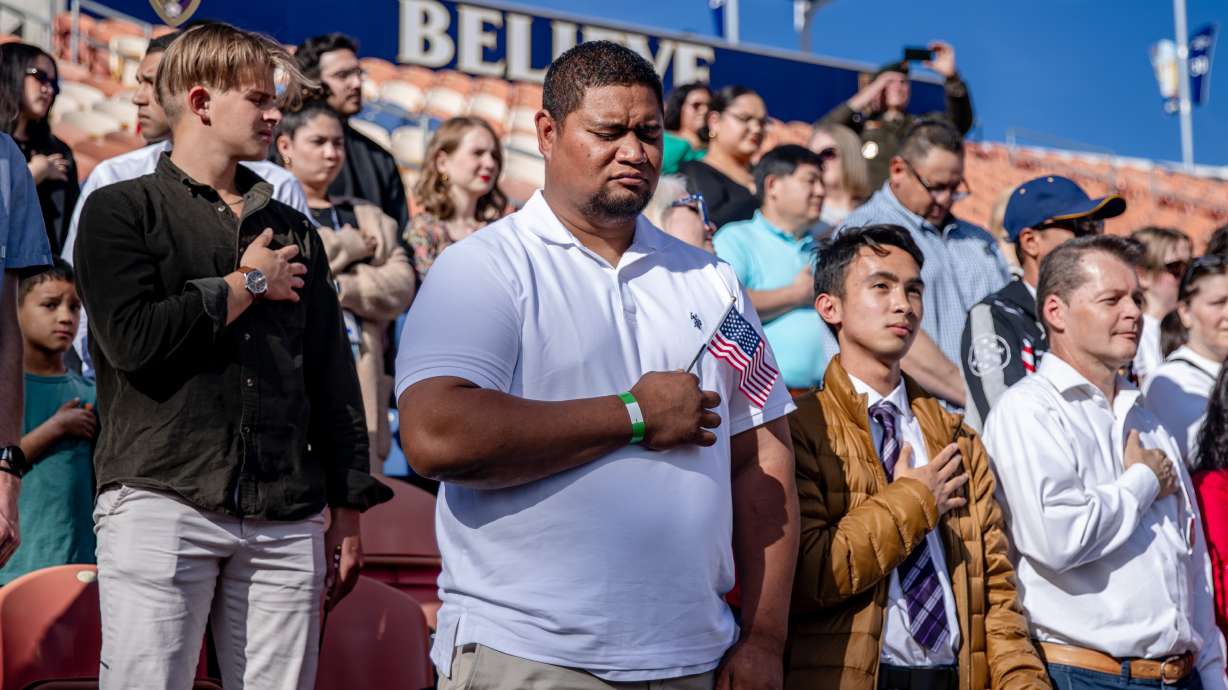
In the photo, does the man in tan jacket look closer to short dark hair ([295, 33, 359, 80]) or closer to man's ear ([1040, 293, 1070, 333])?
man's ear ([1040, 293, 1070, 333])

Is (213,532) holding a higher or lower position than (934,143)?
lower

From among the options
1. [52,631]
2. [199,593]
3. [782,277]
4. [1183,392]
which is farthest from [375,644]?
[1183,392]

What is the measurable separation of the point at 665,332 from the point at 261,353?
96 centimetres

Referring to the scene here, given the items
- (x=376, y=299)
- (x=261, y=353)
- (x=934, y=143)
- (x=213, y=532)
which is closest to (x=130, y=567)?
(x=213, y=532)

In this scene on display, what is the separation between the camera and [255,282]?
9.23ft

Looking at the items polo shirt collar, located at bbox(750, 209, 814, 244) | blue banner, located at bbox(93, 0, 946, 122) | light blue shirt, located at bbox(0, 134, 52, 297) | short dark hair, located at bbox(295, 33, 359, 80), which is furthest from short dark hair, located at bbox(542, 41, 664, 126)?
blue banner, located at bbox(93, 0, 946, 122)

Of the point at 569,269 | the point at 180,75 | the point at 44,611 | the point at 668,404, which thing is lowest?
the point at 44,611

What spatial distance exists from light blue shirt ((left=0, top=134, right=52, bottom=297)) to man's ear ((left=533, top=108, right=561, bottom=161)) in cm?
125

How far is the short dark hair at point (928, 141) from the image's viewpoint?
507 cm

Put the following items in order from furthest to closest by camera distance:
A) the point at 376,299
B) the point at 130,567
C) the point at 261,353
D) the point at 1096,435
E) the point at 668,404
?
the point at 376,299 → the point at 1096,435 → the point at 261,353 → the point at 130,567 → the point at 668,404

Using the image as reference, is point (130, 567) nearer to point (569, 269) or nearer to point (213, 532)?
point (213, 532)

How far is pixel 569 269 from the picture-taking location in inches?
95.5

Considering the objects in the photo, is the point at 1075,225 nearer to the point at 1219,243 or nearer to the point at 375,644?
the point at 1219,243

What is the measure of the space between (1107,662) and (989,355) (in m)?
1.19
